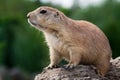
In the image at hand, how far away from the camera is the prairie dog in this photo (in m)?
9.83

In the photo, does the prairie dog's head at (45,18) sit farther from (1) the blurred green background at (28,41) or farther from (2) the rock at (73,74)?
(1) the blurred green background at (28,41)

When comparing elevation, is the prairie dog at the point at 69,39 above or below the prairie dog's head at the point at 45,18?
below

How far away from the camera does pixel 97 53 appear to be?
10039 millimetres

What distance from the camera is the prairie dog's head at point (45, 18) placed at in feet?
32.6

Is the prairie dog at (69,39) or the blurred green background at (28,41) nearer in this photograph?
the prairie dog at (69,39)

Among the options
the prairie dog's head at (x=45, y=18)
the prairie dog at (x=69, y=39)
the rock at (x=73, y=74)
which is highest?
the prairie dog's head at (x=45, y=18)

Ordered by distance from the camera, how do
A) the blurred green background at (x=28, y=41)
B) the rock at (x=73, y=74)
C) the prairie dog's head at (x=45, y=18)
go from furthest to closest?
the blurred green background at (x=28, y=41), the prairie dog's head at (x=45, y=18), the rock at (x=73, y=74)

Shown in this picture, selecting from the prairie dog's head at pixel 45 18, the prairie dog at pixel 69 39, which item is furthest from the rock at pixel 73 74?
the prairie dog's head at pixel 45 18

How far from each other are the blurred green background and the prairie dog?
549 inches

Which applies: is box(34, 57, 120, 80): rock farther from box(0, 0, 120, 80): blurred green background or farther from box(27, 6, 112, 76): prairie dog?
box(0, 0, 120, 80): blurred green background

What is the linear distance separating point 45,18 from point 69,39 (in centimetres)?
50

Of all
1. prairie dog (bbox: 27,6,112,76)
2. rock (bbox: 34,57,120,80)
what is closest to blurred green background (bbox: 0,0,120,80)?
prairie dog (bbox: 27,6,112,76)

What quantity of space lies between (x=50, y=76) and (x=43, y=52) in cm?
1752

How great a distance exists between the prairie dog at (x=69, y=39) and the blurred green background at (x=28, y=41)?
13.9 meters
